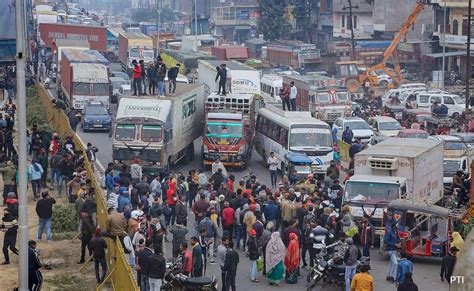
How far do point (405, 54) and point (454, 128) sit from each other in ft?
142

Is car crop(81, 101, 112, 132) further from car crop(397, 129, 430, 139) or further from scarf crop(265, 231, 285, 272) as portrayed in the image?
scarf crop(265, 231, 285, 272)

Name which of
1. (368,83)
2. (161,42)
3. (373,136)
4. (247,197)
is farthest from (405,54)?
(247,197)

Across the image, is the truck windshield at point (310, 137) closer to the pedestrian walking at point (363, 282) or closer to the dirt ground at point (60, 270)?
the dirt ground at point (60, 270)

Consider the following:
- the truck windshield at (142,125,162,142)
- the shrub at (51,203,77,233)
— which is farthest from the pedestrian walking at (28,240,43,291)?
the truck windshield at (142,125,162,142)

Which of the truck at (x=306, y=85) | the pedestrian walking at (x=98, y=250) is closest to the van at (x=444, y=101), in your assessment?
the truck at (x=306, y=85)

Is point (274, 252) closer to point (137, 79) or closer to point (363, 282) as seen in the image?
point (363, 282)

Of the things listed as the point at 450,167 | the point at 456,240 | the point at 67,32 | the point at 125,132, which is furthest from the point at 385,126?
the point at 67,32

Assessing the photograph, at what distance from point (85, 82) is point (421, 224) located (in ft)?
103

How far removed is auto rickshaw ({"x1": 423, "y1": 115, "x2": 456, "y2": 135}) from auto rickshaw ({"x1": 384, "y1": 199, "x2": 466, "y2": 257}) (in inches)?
851

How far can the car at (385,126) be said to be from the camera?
45875 millimetres

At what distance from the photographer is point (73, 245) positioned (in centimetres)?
2580

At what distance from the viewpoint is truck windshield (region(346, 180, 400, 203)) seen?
86.0ft

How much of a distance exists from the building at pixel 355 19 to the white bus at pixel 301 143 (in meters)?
67.1

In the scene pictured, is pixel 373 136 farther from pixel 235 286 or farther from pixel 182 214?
pixel 235 286
